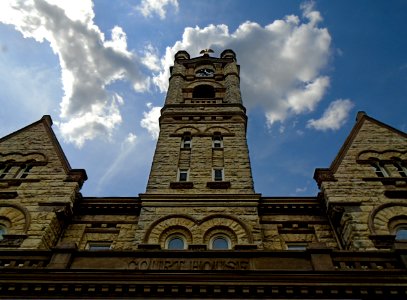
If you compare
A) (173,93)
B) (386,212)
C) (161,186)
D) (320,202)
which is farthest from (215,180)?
(173,93)

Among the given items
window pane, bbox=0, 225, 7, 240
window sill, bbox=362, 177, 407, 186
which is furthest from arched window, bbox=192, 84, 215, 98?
window pane, bbox=0, 225, 7, 240

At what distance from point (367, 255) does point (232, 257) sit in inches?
154

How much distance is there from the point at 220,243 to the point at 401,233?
6.98 meters

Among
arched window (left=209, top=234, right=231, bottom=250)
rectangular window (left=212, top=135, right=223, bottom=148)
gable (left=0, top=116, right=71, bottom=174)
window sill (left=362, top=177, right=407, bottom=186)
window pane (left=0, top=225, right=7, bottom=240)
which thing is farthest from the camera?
rectangular window (left=212, top=135, right=223, bottom=148)

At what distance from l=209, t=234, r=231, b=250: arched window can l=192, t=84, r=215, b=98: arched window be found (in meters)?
15.2

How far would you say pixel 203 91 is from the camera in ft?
94.7

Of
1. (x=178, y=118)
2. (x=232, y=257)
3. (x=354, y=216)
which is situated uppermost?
(x=178, y=118)

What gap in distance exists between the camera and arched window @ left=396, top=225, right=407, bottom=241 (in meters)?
14.0

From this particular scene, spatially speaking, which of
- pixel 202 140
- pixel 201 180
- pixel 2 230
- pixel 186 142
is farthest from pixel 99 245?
pixel 202 140

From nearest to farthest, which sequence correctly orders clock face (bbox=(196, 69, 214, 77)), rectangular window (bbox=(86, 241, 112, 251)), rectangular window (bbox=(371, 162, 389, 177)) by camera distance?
rectangular window (bbox=(86, 241, 112, 251))
rectangular window (bbox=(371, 162, 389, 177))
clock face (bbox=(196, 69, 214, 77))

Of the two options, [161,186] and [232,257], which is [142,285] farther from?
[161,186]

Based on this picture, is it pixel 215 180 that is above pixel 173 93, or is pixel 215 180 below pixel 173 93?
below

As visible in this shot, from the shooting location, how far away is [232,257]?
10828 mm

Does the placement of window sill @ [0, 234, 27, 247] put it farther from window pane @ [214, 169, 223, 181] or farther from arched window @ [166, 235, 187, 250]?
window pane @ [214, 169, 223, 181]
